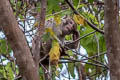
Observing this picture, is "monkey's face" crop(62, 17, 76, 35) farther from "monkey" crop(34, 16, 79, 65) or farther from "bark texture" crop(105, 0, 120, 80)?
"bark texture" crop(105, 0, 120, 80)

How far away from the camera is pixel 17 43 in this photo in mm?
1563

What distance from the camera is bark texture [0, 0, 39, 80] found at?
61.2 inches

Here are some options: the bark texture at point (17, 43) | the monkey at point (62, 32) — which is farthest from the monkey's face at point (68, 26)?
the bark texture at point (17, 43)

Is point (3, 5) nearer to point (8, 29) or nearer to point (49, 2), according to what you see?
point (8, 29)

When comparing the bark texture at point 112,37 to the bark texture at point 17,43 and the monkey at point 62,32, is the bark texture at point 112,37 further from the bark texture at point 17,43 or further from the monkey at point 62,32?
the monkey at point 62,32

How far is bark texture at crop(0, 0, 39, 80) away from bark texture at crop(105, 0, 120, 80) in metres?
0.38

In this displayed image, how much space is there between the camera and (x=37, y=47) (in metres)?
1.70

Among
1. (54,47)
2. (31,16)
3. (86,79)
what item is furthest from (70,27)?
(86,79)

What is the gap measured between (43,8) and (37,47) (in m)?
0.21

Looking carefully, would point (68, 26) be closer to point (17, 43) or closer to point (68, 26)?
point (68, 26)

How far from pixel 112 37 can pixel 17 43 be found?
461mm

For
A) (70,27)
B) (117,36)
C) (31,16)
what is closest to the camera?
(117,36)

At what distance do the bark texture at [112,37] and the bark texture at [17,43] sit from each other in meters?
0.38

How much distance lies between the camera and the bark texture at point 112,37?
5.44 ft
